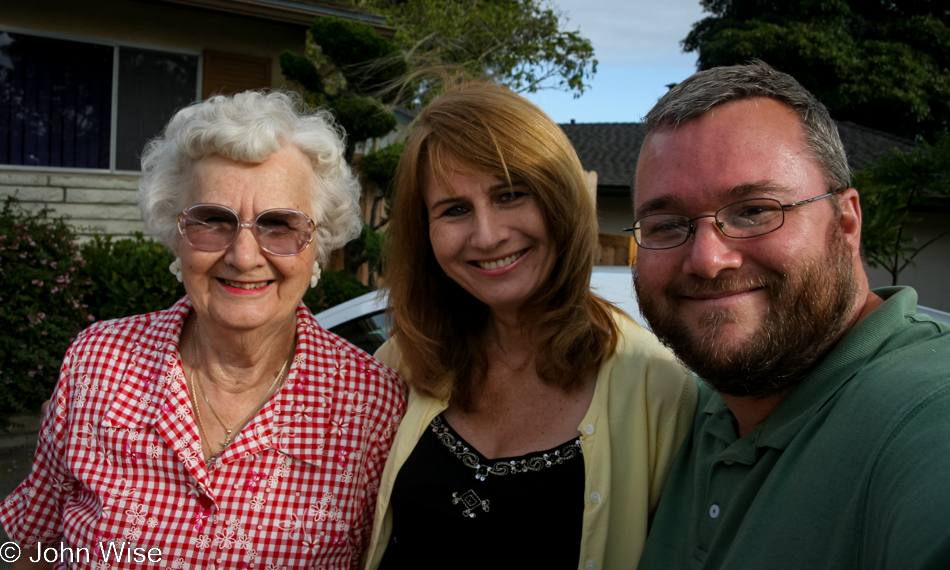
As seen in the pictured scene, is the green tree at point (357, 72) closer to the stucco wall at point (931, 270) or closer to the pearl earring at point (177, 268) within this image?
the pearl earring at point (177, 268)

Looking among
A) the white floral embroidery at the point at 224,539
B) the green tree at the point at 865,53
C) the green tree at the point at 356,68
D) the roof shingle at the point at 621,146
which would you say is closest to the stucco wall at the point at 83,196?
the green tree at the point at 356,68

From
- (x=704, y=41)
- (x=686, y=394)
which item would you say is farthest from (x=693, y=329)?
(x=704, y=41)

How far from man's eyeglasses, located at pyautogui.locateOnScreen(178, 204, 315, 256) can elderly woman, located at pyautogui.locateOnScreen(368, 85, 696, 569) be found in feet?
1.34

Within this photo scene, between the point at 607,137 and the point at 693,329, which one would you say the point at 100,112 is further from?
the point at 607,137

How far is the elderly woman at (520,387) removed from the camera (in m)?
1.96

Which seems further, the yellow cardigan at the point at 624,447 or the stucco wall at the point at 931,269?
the stucco wall at the point at 931,269

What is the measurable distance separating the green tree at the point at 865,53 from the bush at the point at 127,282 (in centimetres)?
1870

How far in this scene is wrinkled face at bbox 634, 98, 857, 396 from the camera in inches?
58.0

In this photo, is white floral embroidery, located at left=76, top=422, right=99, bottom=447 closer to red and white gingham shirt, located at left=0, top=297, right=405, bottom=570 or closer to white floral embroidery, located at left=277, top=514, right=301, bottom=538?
red and white gingham shirt, located at left=0, top=297, right=405, bottom=570

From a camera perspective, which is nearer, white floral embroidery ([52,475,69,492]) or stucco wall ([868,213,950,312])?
white floral embroidery ([52,475,69,492])

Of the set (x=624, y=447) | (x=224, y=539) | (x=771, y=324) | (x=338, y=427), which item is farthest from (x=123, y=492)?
(x=771, y=324)

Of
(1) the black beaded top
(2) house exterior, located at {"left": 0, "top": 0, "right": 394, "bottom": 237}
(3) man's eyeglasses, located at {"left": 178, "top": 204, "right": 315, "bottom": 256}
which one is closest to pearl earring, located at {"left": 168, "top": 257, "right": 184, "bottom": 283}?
(3) man's eyeglasses, located at {"left": 178, "top": 204, "right": 315, "bottom": 256}

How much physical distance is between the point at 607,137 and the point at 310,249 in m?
18.8

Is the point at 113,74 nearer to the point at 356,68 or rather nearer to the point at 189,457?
the point at 356,68
